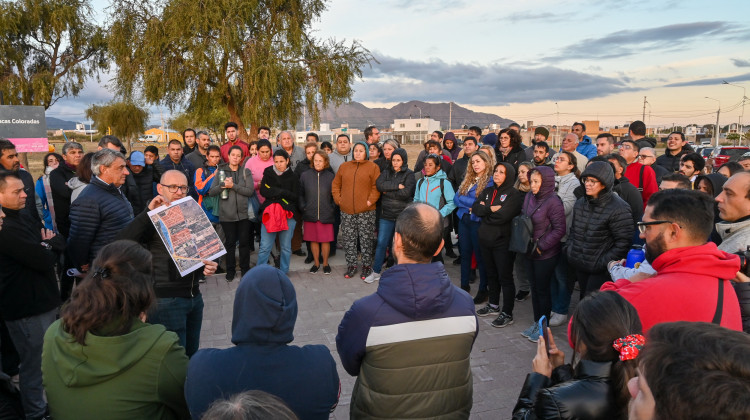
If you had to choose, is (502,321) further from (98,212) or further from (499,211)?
(98,212)

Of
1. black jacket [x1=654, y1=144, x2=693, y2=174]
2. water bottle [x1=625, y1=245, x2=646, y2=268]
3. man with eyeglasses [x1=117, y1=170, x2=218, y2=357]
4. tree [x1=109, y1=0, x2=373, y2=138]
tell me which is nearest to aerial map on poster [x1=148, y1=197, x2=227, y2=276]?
man with eyeglasses [x1=117, y1=170, x2=218, y2=357]

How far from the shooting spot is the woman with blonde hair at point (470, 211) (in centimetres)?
586

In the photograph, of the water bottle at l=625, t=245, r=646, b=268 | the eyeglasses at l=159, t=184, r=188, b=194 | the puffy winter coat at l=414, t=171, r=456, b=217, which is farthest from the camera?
the puffy winter coat at l=414, t=171, r=456, b=217

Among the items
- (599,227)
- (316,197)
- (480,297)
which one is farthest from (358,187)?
(599,227)

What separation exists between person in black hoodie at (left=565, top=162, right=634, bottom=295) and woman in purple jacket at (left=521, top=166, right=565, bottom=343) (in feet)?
0.88

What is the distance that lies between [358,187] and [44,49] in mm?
19856

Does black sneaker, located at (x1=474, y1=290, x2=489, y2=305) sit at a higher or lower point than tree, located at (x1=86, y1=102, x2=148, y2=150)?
lower

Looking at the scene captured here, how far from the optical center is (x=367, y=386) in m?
2.26

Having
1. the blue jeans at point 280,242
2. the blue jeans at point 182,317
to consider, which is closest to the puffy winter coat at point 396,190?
the blue jeans at point 280,242

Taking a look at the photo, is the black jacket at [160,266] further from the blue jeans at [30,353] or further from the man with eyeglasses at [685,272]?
the man with eyeglasses at [685,272]

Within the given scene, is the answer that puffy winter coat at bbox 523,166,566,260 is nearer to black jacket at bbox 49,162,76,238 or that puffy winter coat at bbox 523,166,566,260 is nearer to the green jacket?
the green jacket

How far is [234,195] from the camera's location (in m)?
6.65

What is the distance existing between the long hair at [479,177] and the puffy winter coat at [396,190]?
2.79ft

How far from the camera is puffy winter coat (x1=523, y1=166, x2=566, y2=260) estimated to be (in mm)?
4816
